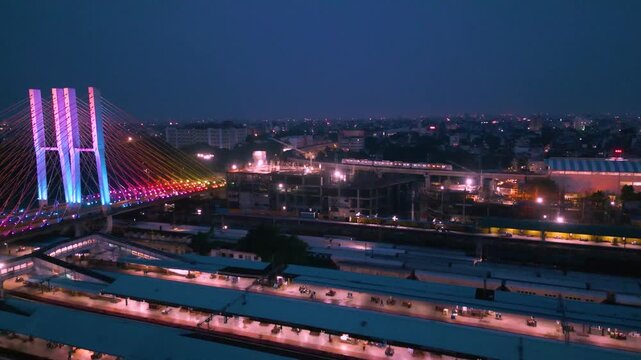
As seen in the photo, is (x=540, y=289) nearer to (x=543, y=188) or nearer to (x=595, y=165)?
(x=543, y=188)

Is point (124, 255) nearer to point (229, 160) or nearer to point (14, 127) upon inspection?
point (14, 127)

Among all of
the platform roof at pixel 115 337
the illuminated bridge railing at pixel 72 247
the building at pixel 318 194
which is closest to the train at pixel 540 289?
the platform roof at pixel 115 337

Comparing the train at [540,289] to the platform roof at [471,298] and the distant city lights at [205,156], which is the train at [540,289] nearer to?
the platform roof at [471,298]

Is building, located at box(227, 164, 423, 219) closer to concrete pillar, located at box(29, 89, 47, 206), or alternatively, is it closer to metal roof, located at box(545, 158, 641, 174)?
metal roof, located at box(545, 158, 641, 174)

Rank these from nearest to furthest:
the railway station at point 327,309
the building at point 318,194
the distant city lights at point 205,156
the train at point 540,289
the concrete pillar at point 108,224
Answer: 1. the railway station at point 327,309
2. the train at point 540,289
3. the concrete pillar at point 108,224
4. the building at point 318,194
5. the distant city lights at point 205,156

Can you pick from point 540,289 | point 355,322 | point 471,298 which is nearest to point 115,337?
point 355,322

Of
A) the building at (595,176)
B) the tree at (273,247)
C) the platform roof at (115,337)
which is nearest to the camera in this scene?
the platform roof at (115,337)

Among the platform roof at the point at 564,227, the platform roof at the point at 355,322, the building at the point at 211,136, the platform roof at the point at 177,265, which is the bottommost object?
the platform roof at the point at 355,322
